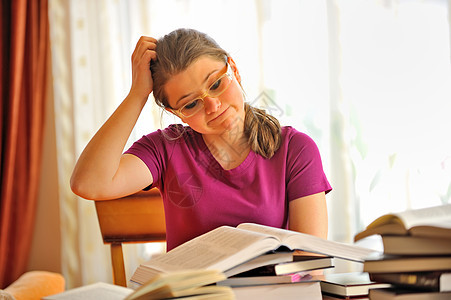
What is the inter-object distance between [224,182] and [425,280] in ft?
2.86

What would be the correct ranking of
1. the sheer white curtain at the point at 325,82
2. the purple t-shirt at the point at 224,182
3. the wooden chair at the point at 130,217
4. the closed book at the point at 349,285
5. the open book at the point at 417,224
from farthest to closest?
the sheer white curtain at the point at 325,82, the wooden chair at the point at 130,217, the purple t-shirt at the point at 224,182, the closed book at the point at 349,285, the open book at the point at 417,224

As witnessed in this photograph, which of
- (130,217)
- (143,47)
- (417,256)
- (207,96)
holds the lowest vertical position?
(130,217)

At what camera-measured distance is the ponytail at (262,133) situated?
5.02 ft

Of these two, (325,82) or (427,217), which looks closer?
(427,217)

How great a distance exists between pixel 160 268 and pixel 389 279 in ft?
1.23

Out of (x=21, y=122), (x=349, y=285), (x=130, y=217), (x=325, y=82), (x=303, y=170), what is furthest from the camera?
(x=21, y=122)

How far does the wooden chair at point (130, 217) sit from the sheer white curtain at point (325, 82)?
1.39 m

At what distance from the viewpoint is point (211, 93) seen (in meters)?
1.38

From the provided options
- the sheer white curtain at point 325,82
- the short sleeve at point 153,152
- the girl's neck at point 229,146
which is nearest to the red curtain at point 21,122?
the sheer white curtain at point 325,82

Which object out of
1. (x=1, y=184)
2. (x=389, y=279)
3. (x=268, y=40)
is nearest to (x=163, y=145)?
(x=389, y=279)

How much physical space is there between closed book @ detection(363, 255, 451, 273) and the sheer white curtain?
2.35 metres

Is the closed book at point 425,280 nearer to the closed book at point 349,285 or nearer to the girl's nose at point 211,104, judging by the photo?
the closed book at point 349,285

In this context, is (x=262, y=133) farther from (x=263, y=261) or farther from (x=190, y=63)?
(x=263, y=261)

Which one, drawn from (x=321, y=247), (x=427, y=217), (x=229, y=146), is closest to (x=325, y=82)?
(x=229, y=146)
